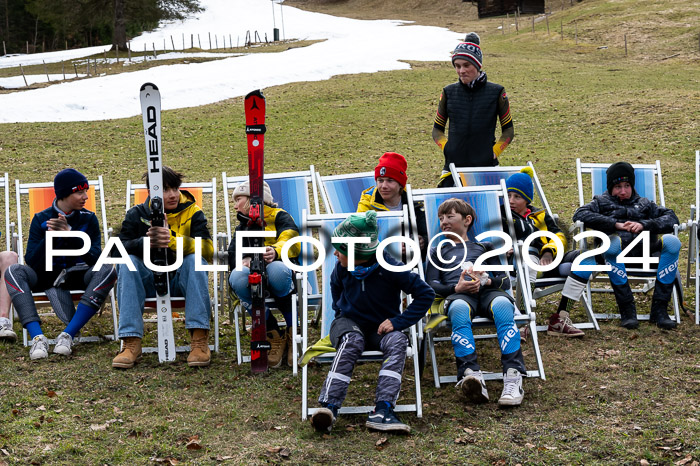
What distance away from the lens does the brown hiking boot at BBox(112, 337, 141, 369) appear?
5348mm

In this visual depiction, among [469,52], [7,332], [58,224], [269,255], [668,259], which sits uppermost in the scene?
[469,52]

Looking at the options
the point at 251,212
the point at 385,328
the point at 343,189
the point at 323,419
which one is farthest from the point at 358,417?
the point at 343,189

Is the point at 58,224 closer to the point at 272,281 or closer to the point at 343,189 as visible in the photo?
the point at 272,281

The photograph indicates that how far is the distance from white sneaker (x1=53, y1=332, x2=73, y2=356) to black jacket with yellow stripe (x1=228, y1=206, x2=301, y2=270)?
1253mm

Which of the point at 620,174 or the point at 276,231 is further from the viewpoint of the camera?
the point at 620,174

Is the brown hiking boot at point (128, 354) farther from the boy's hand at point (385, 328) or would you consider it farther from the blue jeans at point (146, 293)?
the boy's hand at point (385, 328)

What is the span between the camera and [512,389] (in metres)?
4.57

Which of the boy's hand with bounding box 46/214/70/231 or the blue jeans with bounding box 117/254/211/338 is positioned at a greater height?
the boy's hand with bounding box 46/214/70/231

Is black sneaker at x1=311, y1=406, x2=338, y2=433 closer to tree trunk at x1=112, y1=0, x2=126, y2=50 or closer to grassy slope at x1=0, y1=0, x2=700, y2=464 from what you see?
grassy slope at x1=0, y1=0, x2=700, y2=464

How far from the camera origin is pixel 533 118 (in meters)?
17.2

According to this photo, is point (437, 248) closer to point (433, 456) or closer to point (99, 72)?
point (433, 456)

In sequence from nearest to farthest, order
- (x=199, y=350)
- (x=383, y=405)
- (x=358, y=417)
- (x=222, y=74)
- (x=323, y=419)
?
(x=323, y=419), (x=383, y=405), (x=358, y=417), (x=199, y=350), (x=222, y=74)

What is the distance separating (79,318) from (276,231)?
1544 mm

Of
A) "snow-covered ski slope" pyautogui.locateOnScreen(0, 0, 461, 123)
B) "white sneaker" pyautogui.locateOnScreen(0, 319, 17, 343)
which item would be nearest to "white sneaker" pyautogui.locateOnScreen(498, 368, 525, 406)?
"white sneaker" pyautogui.locateOnScreen(0, 319, 17, 343)
